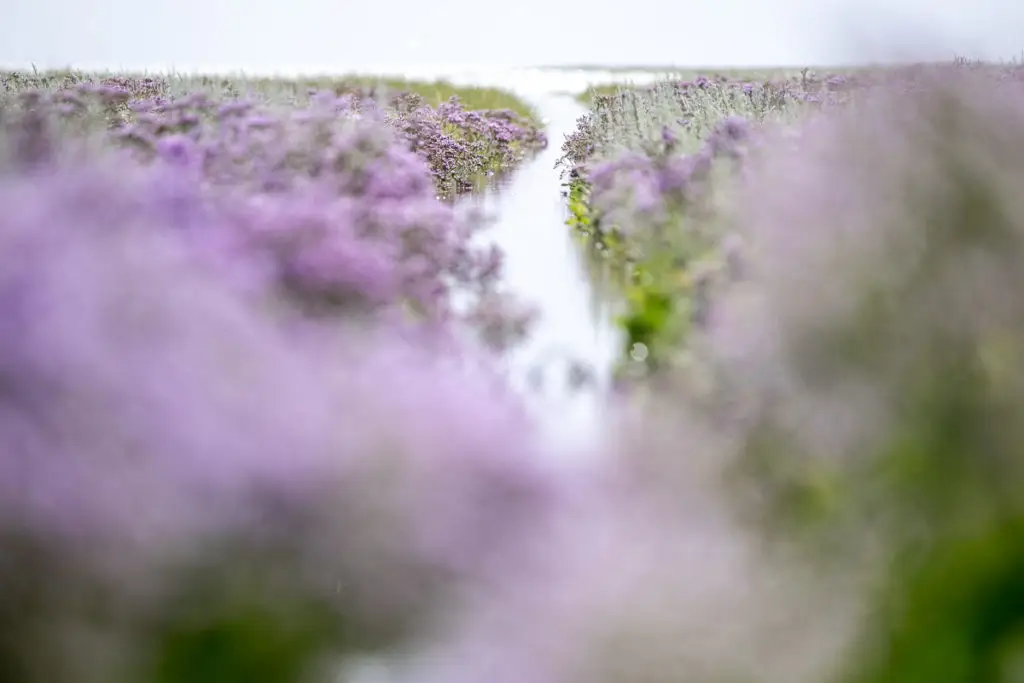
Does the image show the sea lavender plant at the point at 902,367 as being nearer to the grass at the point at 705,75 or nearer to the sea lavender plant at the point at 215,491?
the sea lavender plant at the point at 215,491

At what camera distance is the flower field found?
42.4 inches

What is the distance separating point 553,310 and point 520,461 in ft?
5.30

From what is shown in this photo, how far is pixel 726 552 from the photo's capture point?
3.77 feet

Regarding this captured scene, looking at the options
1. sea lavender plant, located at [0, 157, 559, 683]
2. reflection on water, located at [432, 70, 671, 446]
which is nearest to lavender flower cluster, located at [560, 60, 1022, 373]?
reflection on water, located at [432, 70, 671, 446]

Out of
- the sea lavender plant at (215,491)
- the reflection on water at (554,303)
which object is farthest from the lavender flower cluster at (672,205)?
the sea lavender plant at (215,491)

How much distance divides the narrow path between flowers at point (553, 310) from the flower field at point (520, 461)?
0.12 m

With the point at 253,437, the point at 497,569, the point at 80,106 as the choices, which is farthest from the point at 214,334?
the point at 80,106

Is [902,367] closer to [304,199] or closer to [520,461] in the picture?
[520,461]

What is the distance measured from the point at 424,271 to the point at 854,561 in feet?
3.97

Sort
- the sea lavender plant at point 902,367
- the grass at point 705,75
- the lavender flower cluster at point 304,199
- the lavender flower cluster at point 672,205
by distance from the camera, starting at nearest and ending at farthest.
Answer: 1. the sea lavender plant at point 902,367
2. the lavender flower cluster at point 304,199
3. the lavender flower cluster at point 672,205
4. the grass at point 705,75

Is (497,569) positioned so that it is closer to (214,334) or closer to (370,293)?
(214,334)

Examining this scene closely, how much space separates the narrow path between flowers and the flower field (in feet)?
0.39

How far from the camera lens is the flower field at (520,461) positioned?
1076 mm

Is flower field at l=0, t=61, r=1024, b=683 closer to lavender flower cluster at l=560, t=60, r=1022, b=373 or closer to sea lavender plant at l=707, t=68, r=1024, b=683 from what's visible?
sea lavender plant at l=707, t=68, r=1024, b=683
